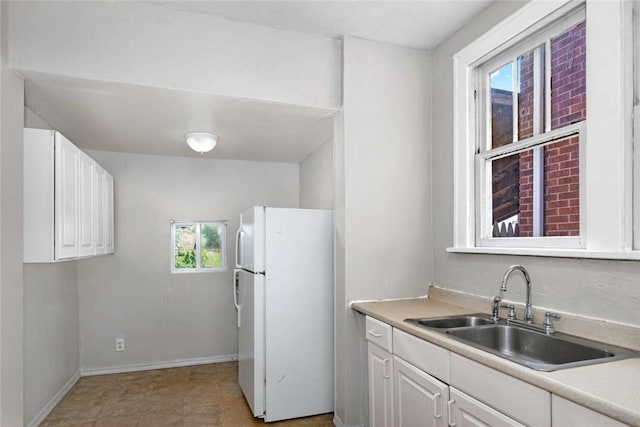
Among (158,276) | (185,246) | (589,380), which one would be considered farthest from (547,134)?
(158,276)

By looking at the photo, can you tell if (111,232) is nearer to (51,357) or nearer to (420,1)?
(51,357)

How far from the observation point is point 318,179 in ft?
14.0

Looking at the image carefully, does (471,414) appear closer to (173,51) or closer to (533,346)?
(533,346)

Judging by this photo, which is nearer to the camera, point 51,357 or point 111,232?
point 51,357

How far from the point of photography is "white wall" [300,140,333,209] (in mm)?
3949

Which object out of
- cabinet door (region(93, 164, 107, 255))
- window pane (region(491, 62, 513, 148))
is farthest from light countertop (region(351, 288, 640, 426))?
cabinet door (region(93, 164, 107, 255))

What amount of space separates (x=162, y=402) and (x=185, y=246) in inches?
69.4

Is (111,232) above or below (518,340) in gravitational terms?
above

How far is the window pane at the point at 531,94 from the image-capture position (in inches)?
80.0

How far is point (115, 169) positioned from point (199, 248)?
128 cm

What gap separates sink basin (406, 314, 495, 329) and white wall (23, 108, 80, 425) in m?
2.82

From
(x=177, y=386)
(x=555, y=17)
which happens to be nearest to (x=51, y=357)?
(x=177, y=386)

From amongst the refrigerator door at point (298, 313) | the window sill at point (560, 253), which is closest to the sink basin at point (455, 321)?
the window sill at point (560, 253)

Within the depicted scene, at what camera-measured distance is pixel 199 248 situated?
4652mm
